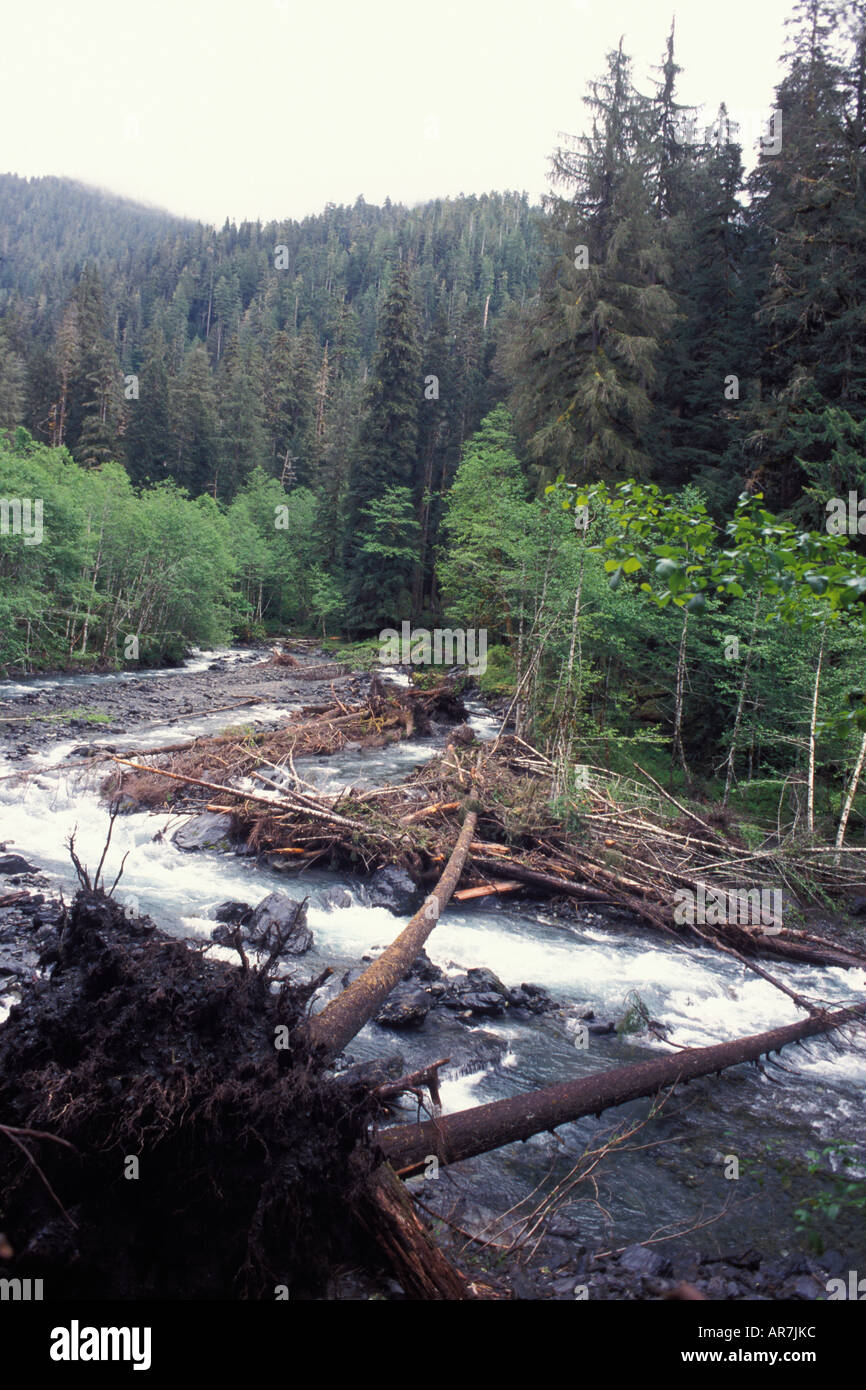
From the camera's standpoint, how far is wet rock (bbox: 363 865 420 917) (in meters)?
9.84

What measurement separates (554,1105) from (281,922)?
4369mm

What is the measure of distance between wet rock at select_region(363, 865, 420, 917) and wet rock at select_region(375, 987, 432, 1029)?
2.42m

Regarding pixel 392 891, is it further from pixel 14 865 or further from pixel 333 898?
pixel 14 865

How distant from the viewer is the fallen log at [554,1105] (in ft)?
14.0

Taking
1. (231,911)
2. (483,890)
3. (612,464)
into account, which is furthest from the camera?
(612,464)

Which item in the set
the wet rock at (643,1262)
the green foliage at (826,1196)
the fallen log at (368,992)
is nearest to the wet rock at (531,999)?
the fallen log at (368,992)

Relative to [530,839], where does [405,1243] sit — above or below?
above

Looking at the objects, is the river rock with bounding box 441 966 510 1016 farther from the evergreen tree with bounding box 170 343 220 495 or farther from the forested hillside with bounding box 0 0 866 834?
the evergreen tree with bounding box 170 343 220 495

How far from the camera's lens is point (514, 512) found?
1684cm

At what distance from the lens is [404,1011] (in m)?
6.94

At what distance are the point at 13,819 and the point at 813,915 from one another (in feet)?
40.1

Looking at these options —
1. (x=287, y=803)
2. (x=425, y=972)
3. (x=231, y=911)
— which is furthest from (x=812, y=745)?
(x=231, y=911)
